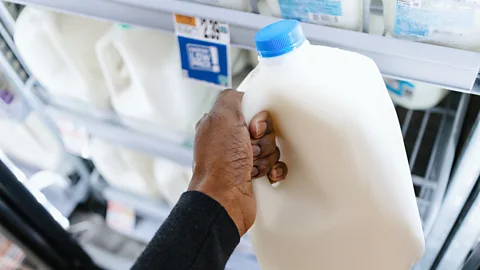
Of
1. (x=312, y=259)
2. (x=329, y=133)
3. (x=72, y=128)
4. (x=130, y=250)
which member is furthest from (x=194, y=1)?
(x=130, y=250)

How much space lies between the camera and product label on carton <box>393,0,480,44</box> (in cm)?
72

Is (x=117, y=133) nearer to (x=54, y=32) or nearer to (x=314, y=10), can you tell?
(x=54, y=32)

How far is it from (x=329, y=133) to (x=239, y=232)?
0.21 metres

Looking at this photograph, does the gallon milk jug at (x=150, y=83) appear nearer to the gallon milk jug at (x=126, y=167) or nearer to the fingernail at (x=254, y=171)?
the gallon milk jug at (x=126, y=167)

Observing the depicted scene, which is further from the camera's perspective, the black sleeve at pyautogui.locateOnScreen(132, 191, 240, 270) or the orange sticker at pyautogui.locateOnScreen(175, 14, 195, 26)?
the orange sticker at pyautogui.locateOnScreen(175, 14, 195, 26)

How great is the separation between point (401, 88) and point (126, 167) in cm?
100

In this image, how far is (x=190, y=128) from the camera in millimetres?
1349

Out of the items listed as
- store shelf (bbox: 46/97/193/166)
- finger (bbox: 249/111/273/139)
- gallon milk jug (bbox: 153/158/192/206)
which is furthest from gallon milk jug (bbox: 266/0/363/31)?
gallon milk jug (bbox: 153/158/192/206)

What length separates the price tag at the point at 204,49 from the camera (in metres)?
0.95

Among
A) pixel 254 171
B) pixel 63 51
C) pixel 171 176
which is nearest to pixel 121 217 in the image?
pixel 171 176

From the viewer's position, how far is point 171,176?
5.03ft

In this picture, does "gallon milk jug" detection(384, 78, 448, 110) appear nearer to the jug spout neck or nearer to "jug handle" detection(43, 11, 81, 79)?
the jug spout neck

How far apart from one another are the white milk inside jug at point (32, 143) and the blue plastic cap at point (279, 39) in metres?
1.17

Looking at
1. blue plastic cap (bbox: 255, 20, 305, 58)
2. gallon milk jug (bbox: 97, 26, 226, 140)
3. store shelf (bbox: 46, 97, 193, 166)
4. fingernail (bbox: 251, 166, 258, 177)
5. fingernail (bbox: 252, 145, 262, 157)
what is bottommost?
store shelf (bbox: 46, 97, 193, 166)
